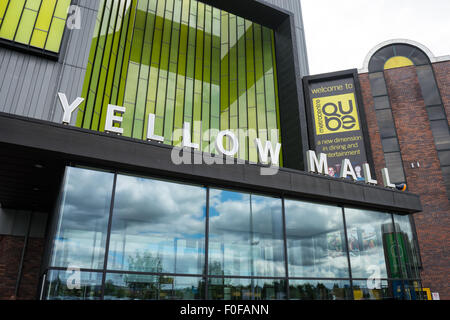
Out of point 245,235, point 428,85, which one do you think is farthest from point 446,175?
point 245,235

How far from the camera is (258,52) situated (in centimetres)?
2638

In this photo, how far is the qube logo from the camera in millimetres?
23578

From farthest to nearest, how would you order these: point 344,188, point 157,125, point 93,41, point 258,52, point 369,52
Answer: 1. point 369,52
2. point 258,52
3. point 157,125
4. point 93,41
5. point 344,188

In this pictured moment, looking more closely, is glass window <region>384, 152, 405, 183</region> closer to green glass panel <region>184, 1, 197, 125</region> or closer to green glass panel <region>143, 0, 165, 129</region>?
green glass panel <region>184, 1, 197, 125</region>

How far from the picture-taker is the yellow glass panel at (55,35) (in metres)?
Answer: 16.4

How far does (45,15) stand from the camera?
16766mm

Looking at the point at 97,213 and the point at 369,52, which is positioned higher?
the point at 369,52

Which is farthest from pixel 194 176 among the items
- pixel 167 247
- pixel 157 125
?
pixel 157 125

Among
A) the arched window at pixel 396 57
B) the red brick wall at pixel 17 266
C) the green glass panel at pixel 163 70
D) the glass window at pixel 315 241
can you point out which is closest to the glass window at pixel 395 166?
the arched window at pixel 396 57

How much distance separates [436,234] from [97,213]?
957 inches

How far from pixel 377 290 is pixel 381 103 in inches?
755

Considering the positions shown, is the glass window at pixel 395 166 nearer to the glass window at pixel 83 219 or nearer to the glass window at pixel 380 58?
the glass window at pixel 380 58
